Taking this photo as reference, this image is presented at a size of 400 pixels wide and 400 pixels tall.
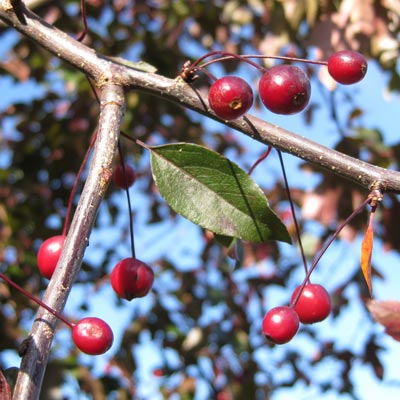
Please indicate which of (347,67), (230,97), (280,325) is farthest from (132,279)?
(347,67)

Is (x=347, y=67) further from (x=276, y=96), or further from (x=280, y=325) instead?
(x=280, y=325)

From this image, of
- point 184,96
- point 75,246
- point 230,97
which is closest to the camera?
point 75,246

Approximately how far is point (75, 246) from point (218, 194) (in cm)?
34

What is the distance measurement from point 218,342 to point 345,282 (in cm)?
81

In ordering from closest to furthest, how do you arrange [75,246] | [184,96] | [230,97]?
[75,246], [230,97], [184,96]

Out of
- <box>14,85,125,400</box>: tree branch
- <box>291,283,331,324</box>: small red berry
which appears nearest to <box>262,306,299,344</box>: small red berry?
<box>291,283,331,324</box>: small red berry

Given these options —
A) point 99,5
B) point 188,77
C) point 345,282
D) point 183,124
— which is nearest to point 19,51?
point 99,5

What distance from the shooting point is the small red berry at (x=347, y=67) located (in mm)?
1078

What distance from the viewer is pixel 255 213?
1095 millimetres

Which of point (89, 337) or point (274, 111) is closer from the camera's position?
point (89, 337)

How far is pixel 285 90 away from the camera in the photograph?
3.21ft

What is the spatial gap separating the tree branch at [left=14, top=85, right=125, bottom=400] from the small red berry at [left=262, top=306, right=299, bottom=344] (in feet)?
1.18

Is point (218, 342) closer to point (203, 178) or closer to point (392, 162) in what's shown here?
point (392, 162)

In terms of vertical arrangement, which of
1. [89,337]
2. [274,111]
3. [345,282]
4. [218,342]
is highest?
[345,282]
